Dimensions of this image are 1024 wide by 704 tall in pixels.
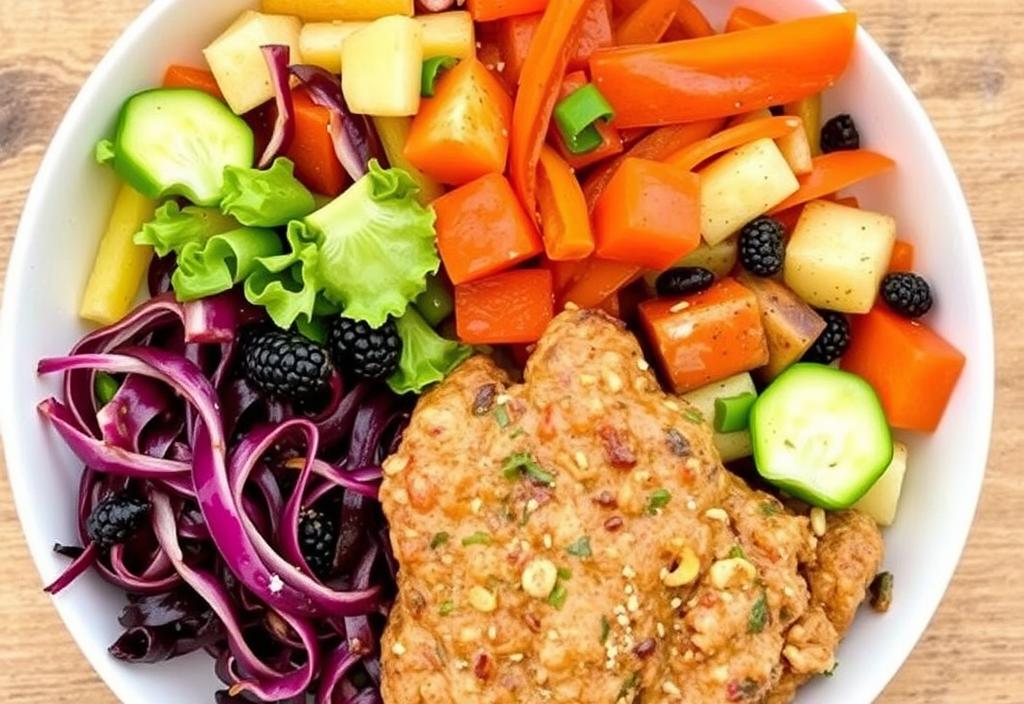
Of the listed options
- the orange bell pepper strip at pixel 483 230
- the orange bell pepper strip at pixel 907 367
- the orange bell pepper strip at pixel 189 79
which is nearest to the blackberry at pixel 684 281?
the orange bell pepper strip at pixel 483 230

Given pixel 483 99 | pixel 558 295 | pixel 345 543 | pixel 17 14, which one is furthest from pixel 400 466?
pixel 17 14

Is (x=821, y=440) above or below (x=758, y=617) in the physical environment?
above

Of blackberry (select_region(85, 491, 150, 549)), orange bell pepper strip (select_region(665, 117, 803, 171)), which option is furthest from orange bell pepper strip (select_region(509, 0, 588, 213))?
blackberry (select_region(85, 491, 150, 549))

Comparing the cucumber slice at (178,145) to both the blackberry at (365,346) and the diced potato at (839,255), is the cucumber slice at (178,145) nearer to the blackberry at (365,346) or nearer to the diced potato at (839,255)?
the blackberry at (365,346)

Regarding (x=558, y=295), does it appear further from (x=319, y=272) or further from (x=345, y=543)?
(x=345, y=543)

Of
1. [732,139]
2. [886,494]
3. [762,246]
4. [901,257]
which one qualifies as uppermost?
[732,139]

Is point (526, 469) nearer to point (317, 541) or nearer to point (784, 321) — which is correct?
point (317, 541)

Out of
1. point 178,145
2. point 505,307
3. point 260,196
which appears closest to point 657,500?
point 505,307
